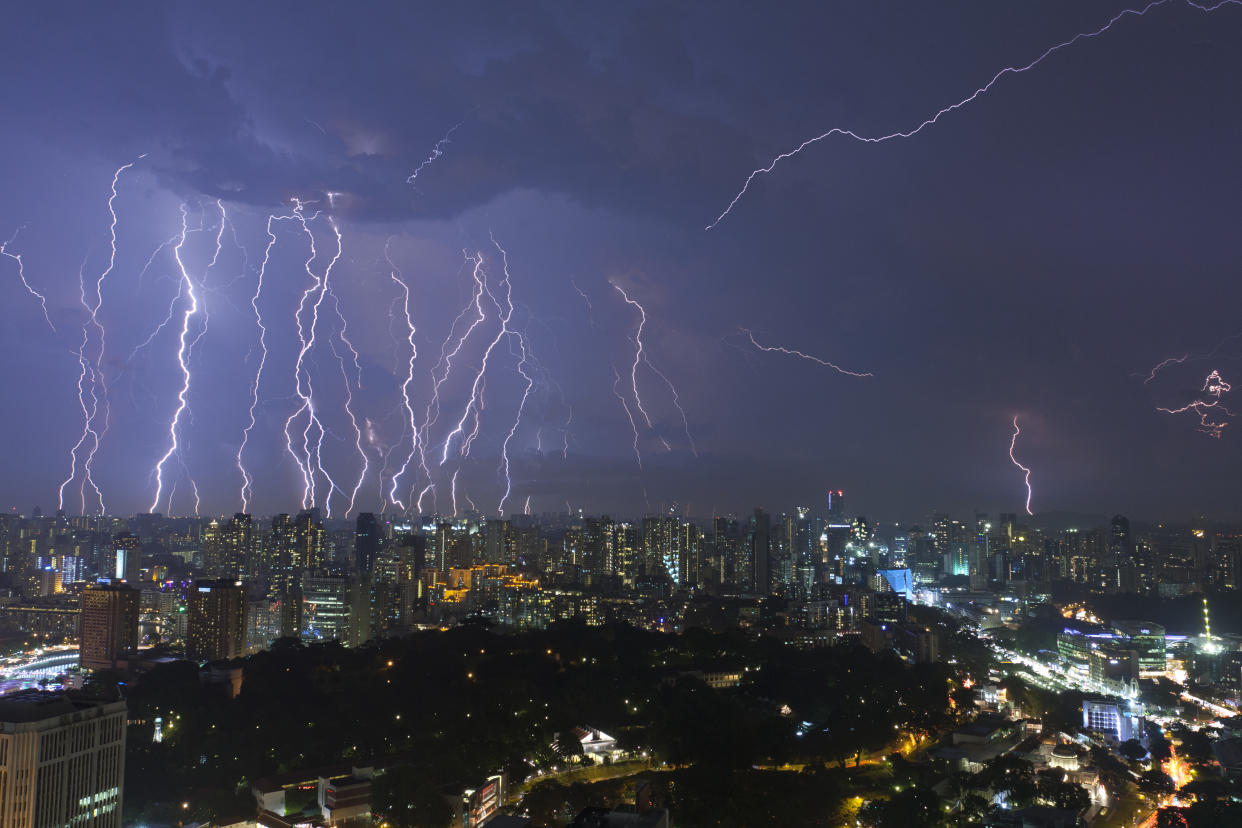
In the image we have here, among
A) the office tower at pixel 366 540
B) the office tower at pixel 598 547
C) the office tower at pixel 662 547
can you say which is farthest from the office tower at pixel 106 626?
the office tower at pixel 662 547

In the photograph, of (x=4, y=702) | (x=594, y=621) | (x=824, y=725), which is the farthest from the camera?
(x=594, y=621)

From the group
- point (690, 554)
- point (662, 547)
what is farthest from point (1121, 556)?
point (662, 547)

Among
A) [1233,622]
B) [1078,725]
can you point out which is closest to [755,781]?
[1078,725]

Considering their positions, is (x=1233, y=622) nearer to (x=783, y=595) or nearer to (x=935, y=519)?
(x=783, y=595)

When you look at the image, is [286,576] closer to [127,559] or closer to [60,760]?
[127,559]

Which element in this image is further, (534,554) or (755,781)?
(534,554)

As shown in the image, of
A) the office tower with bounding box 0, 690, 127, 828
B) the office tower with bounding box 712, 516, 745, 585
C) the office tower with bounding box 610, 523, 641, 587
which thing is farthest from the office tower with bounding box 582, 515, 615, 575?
the office tower with bounding box 0, 690, 127, 828
